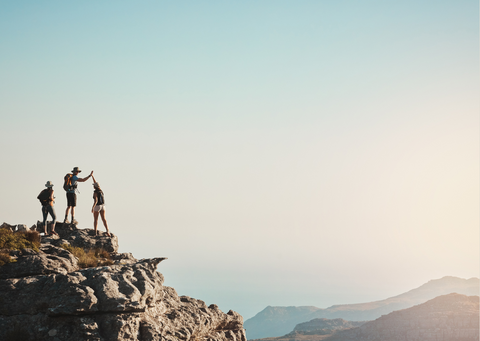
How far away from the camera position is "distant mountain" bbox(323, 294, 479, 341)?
529ft

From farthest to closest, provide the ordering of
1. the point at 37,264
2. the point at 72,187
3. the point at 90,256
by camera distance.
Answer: the point at 72,187 < the point at 90,256 < the point at 37,264

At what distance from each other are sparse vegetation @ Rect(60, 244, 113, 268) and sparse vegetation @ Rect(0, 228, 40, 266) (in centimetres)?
165

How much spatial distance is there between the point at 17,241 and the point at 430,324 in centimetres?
17511

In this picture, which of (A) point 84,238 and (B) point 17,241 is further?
(A) point 84,238

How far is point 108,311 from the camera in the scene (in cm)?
1848

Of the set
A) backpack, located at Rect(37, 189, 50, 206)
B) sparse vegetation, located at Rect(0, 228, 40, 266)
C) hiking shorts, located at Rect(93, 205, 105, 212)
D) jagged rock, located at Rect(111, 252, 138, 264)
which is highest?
backpack, located at Rect(37, 189, 50, 206)

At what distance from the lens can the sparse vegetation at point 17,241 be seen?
21758 millimetres

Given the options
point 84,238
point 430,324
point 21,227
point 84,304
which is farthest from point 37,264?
point 430,324

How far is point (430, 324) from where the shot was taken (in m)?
169

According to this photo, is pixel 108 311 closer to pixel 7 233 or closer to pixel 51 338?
pixel 51 338

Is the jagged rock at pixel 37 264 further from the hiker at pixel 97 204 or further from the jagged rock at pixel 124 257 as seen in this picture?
the hiker at pixel 97 204

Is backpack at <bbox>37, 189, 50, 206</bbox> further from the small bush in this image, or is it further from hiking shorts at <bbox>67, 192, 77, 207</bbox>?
the small bush

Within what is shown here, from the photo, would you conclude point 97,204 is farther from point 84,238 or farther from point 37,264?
point 37,264

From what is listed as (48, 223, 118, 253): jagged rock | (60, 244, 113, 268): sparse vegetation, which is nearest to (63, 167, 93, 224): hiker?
(48, 223, 118, 253): jagged rock
